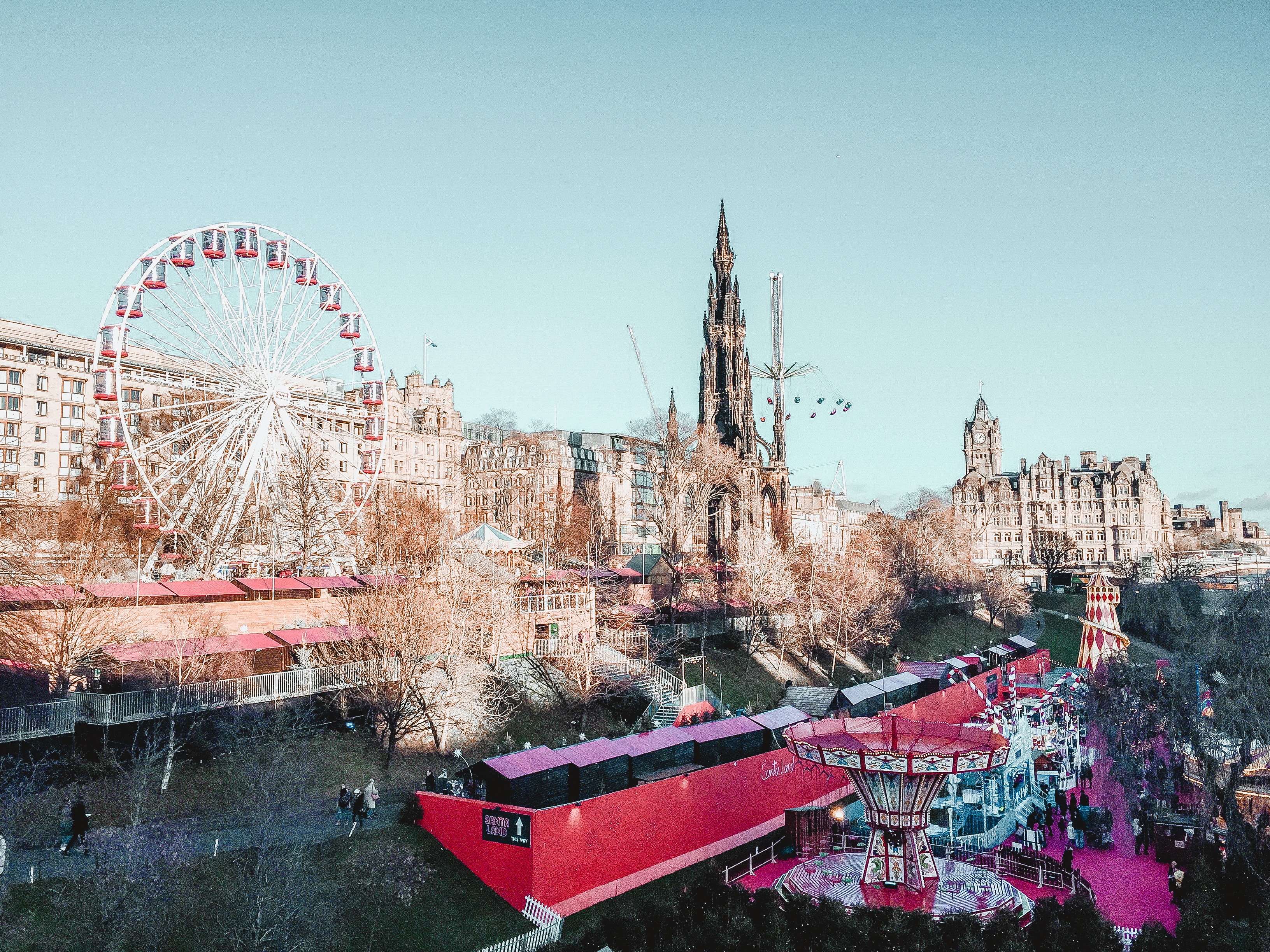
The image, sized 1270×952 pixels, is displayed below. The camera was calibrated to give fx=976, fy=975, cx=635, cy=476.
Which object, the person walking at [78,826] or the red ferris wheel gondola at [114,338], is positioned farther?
the red ferris wheel gondola at [114,338]

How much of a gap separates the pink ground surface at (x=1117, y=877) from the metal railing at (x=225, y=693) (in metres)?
15.1

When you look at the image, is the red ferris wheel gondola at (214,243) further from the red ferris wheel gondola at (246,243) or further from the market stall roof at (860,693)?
the market stall roof at (860,693)

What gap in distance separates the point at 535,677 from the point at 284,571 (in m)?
16.0

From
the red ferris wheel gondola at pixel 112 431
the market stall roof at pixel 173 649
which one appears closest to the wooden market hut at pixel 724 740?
the market stall roof at pixel 173 649

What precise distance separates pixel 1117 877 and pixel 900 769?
1073cm

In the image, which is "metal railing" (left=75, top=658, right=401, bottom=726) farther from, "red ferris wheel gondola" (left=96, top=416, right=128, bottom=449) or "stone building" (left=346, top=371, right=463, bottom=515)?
"stone building" (left=346, top=371, right=463, bottom=515)

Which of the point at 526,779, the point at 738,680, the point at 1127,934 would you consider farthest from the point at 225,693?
the point at 738,680

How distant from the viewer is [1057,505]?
137250 mm

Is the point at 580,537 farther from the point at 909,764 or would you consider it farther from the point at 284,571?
the point at 909,764

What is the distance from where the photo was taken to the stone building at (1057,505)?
133 meters

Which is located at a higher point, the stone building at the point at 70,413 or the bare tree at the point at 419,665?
the stone building at the point at 70,413

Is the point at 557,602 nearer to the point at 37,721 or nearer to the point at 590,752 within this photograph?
the point at 590,752

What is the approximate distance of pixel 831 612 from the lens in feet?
217

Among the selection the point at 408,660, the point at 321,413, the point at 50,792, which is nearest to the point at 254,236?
the point at 321,413
